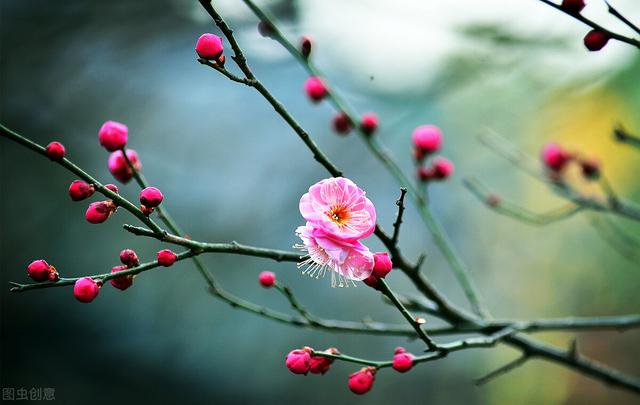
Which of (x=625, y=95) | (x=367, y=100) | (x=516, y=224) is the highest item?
(x=367, y=100)

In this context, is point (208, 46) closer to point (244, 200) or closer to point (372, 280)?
point (372, 280)

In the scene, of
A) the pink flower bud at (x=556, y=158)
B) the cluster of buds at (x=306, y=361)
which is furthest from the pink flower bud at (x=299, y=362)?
the pink flower bud at (x=556, y=158)

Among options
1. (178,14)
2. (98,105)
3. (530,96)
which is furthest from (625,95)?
(98,105)

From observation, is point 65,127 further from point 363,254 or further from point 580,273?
point 580,273

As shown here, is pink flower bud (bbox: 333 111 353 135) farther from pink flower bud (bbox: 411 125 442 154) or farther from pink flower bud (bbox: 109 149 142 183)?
pink flower bud (bbox: 109 149 142 183)

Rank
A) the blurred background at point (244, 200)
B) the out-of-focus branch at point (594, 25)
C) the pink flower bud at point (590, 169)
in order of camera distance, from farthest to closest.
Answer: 1. the blurred background at point (244, 200)
2. the pink flower bud at point (590, 169)
3. the out-of-focus branch at point (594, 25)

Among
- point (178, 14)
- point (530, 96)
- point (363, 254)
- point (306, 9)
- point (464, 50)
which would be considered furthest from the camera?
point (530, 96)

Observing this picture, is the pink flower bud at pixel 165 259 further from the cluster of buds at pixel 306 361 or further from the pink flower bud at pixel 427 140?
the pink flower bud at pixel 427 140

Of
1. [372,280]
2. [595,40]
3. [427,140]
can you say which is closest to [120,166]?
[372,280]
